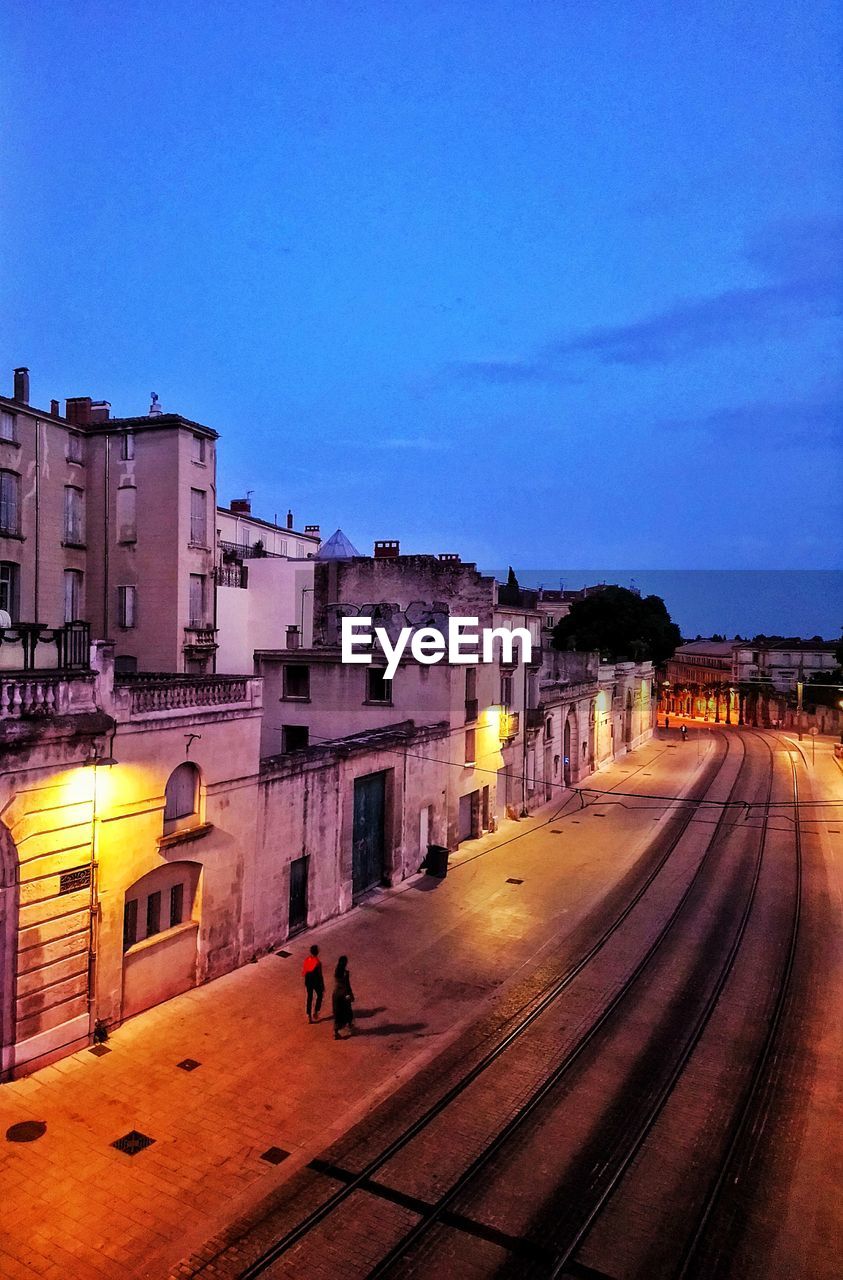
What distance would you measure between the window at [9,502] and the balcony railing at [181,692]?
16412 mm

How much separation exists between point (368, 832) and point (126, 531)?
61.8 ft

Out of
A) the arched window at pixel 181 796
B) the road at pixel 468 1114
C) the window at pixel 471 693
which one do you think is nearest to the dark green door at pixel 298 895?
the road at pixel 468 1114

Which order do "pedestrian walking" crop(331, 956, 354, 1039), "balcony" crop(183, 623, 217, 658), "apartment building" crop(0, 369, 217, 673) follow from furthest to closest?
"balcony" crop(183, 623, 217, 658) < "apartment building" crop(0, 369, 217, 673) < "pedestrian walking" crop(331, 956, 354, 1039)

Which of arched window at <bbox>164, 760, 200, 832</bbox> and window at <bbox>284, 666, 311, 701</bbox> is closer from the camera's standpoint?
arched window at <bbox>164, 760, 200, 832</bbox>

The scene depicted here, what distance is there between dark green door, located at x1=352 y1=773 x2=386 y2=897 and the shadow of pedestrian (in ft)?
26.9

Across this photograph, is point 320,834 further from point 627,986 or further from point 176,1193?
point 176,1193

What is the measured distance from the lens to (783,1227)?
1079cm

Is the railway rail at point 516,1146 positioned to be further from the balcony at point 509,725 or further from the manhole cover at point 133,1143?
the balcony at point 509,725

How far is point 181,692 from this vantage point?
17312 millimetres

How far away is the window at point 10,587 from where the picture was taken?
105ft

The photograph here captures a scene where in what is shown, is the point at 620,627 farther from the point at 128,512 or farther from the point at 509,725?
the point at 128,512

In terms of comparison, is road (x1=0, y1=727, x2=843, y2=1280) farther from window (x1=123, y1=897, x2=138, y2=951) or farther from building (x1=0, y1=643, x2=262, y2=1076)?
window (x1=123, y1=897, x2=138, y2=951)

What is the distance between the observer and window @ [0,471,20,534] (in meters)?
31.7

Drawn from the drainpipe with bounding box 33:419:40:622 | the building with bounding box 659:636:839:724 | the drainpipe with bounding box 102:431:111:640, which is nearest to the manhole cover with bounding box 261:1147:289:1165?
the drainpipe with bounding box 33:419:40:622
